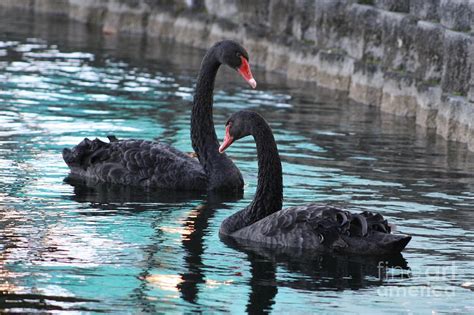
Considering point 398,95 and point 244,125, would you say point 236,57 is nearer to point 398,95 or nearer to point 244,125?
point 244,125

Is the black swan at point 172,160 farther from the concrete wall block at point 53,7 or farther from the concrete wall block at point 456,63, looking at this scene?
the concrete wall block at point 53,7

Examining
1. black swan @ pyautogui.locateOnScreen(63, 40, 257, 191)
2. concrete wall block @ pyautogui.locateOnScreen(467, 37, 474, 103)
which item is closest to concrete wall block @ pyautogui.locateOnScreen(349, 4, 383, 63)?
concrete wall block @ pyautogui.locateOnScreen(467, 37, 474, 103)

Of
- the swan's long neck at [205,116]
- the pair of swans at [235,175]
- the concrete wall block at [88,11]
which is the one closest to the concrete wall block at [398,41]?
the swan's long neck at [205,116]

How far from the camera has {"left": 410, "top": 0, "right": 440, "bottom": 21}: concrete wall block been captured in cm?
1408

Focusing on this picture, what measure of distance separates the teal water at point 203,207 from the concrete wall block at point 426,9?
1156 mm

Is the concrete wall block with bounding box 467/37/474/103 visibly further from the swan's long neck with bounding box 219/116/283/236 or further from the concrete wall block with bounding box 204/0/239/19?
the concrete wall block with bounding box 204/0/239/19

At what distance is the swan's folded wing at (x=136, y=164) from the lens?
1020 cm

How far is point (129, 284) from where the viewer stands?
284 inches

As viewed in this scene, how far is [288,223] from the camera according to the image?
26.8 feet

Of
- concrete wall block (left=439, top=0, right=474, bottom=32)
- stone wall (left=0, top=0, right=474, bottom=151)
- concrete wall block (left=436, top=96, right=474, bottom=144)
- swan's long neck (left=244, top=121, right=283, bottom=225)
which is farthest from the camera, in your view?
stone wall (left=0, top=0, right=474, bottom=151)

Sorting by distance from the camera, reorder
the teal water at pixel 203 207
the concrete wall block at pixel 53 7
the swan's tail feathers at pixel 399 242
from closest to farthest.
A: 1. the teal water at pixel 203 207
2. the swan's tail feathers at pixel 399 242
3. the concrete wall block at pixel 53 7

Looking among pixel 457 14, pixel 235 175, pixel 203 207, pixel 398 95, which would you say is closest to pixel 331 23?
pixel 398 95

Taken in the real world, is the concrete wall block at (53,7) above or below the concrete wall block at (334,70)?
below

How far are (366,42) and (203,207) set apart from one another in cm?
651
